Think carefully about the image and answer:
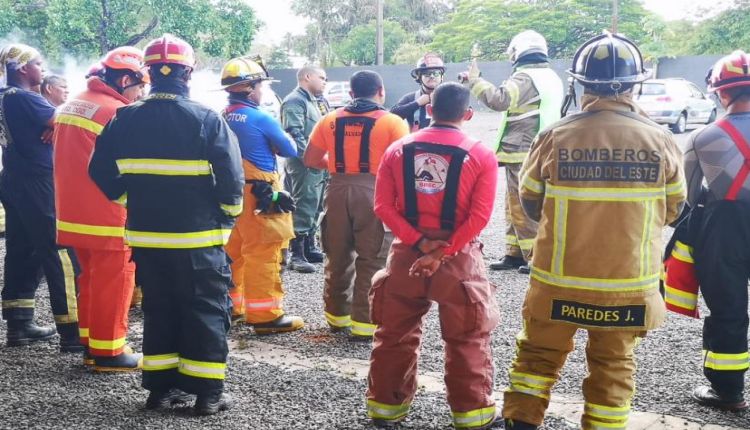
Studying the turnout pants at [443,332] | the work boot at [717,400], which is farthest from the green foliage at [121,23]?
the work boot at [717,400]

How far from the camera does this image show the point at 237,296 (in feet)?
21.7

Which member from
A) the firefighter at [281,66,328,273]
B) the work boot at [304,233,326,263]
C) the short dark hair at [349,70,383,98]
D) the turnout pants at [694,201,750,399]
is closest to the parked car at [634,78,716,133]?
the work boot at [304,233,326,263]

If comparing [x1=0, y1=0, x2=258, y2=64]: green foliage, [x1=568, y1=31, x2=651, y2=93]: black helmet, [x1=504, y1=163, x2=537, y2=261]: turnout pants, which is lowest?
[x1=504, y1=163, x2=537, y2=261]: turnout pants

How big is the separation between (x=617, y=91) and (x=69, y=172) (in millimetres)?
3506

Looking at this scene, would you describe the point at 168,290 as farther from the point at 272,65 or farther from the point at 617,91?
the point at 272,65

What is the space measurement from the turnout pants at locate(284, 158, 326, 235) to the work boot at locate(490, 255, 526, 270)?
2.02m

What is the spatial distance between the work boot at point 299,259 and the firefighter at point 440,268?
4.12 meters

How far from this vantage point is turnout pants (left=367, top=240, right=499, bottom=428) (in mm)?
4109

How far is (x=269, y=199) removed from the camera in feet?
19.5

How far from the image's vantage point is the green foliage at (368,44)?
52469 mm

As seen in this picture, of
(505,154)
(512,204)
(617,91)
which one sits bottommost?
(512,204)

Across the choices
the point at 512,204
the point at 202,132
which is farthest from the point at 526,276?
the point at 202,132

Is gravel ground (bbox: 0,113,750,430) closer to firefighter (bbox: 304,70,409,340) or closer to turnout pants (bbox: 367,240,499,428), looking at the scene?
turnout pants (bbox: 367,240,499,428)

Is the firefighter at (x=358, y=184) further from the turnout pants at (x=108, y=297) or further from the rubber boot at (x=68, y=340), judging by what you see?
the rubber boot at (x=68, y=340)
